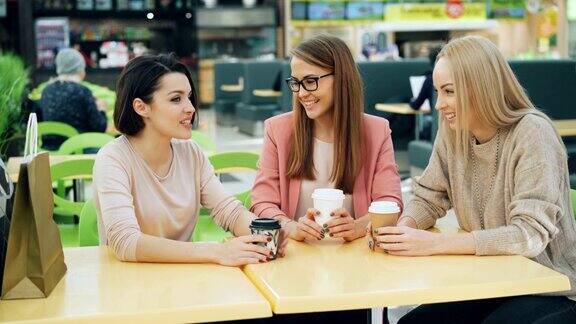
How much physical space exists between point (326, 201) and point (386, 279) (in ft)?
1.39

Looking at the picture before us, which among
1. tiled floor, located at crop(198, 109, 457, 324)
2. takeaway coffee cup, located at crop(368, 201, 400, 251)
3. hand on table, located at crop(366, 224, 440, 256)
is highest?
takeaway coffee cup, located at crop(368, 201, 400, 251)

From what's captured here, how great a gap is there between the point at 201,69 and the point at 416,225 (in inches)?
595

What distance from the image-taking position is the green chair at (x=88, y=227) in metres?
2.70

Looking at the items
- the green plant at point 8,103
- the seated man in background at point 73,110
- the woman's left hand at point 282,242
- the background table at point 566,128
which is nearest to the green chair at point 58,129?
the seated man in background at point 73,110

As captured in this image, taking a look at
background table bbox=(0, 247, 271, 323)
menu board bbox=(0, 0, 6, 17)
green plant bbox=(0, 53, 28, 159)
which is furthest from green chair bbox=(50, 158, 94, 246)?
menu board bbox=(0, 0, 6, 17)

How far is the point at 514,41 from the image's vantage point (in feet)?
59.0

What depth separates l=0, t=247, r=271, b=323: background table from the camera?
1690 mm

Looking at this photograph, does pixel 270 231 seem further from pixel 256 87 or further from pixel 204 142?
pixel 256 87

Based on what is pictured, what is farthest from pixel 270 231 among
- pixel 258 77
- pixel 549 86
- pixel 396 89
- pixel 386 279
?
pixel 258 77

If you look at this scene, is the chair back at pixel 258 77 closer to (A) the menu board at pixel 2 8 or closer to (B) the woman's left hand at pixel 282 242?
(A) the menu board at pixel 2 8

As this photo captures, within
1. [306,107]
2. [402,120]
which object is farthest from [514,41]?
[306,107]

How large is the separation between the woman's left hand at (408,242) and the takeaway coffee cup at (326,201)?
172mm

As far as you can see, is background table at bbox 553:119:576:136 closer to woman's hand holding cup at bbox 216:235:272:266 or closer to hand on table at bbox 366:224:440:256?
hand on table at bbox 366:224:440:256

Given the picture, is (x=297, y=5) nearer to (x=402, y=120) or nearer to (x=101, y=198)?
(x=402, y=120)
